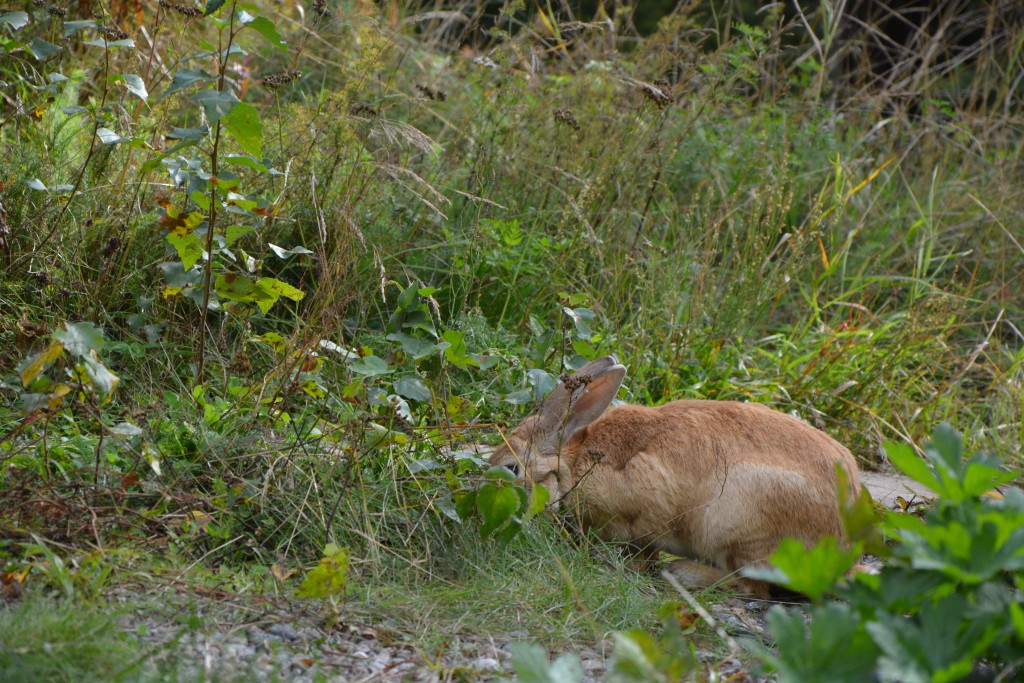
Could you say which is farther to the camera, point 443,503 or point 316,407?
point 316,407

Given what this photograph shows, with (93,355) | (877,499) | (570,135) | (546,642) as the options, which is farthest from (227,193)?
(877,499)

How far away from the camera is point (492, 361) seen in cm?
407

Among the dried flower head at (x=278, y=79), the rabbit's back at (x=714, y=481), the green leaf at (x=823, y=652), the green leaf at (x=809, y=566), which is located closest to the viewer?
the green leaf at (x=823, y=652)

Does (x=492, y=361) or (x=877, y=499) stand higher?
(x=492, y=361)

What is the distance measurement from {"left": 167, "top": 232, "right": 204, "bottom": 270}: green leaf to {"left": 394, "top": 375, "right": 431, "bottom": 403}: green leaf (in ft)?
2.77

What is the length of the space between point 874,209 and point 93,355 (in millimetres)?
5528

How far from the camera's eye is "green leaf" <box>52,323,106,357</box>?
2.86 m

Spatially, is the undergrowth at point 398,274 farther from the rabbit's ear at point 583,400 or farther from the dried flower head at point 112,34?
the rabbit's ear at point 583,400

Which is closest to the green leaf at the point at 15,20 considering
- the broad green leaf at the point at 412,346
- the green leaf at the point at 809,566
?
the broad green leaf at the point at 412,346

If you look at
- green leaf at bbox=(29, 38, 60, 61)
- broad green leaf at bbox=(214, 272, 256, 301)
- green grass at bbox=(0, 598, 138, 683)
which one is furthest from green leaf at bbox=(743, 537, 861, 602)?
green leaf at bbox=(29, 38, 60, 61)

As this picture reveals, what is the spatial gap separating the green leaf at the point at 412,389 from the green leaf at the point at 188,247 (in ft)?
2.77

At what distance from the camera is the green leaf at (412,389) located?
367 centimetres

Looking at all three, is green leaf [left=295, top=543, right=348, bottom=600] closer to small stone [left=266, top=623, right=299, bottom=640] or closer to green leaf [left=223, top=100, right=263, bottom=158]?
small stone [left=266, top=623, right=299, bottom=640]

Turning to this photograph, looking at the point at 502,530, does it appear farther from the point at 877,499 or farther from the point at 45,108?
the point at 45,108
